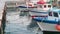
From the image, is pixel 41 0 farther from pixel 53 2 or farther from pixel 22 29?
pixel 22 29

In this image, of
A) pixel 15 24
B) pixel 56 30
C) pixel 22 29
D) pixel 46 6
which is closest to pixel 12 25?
pixel 15 24

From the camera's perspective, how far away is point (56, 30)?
1.63 meters

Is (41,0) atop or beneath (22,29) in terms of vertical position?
atop

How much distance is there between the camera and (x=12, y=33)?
1807 mm

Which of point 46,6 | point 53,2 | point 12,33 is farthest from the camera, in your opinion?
point 53,2

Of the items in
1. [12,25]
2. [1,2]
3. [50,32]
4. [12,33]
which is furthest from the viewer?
[1,2]

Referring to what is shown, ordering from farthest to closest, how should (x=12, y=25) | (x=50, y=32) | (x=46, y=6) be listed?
(x=46, y=6)
(x=12, y=25)
(x=50, y=32)

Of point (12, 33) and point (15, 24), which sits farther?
point (15, 24)

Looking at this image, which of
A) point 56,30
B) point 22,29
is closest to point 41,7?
point 22,29

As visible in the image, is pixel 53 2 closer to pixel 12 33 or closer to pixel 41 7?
pixel 41 7

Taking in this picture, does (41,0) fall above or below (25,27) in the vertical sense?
above

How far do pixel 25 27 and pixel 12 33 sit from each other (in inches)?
7.4

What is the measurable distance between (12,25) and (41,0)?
139 cm

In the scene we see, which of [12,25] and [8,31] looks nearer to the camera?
[8,31]
